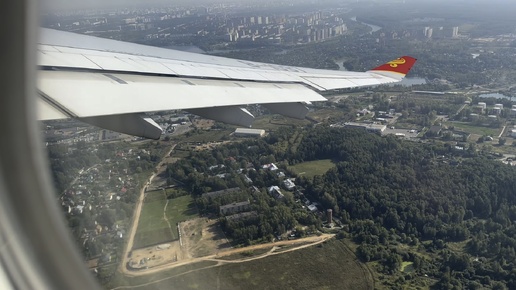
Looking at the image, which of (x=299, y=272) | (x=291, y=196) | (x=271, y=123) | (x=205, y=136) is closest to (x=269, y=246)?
(x=299, y=272)

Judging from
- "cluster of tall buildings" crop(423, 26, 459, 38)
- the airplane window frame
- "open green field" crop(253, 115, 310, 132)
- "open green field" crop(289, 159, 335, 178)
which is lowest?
"open green field" crop(289, 159, 335, 178)

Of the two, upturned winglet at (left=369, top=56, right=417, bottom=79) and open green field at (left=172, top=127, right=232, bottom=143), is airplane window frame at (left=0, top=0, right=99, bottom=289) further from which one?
open green field at (left=172, top=127, right=232, bottom=143)

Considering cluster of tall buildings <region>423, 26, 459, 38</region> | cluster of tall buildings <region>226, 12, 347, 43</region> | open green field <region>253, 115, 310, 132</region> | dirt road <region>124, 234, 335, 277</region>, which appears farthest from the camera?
cluster of tall buildings <region>423, 26, 459, 38</region>

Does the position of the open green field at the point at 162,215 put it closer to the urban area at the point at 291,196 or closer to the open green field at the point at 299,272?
the urban area at the point at 291,196

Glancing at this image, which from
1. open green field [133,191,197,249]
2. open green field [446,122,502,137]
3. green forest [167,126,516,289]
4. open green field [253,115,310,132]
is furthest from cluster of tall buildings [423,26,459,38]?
open green field [133,191,197,249]

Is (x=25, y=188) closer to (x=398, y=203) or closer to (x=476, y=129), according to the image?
(x=398, y=203)

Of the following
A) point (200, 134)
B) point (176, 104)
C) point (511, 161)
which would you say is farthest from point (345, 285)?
point (511, 161)
